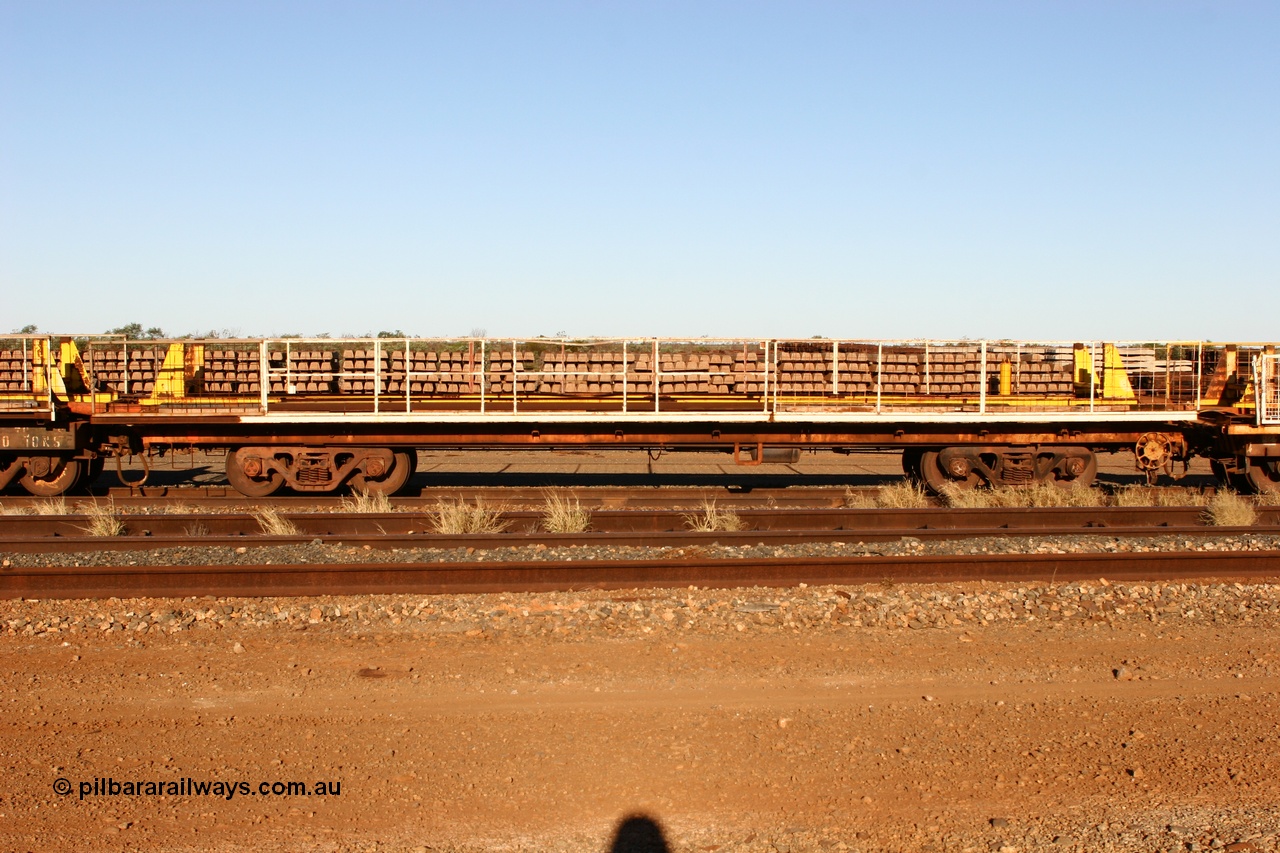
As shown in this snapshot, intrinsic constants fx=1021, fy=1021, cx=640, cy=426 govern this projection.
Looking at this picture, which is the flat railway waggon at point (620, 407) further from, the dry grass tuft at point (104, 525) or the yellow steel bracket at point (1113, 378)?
the dry grass tuft at point (104, 525)

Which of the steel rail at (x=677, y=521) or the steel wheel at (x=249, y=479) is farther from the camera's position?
the steel wheel at (x=249, y=479)

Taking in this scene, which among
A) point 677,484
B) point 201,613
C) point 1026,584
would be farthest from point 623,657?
point 677,484

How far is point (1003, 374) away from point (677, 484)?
20.2 feet

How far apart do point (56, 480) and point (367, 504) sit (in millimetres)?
5652

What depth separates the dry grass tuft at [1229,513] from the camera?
1359cm

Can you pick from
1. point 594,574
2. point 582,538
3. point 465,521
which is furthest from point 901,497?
point 594,574

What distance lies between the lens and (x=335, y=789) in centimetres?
543

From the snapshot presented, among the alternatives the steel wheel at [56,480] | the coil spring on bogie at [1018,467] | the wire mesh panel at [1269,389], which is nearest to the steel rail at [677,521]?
the wire mesh panel at [1269,389]

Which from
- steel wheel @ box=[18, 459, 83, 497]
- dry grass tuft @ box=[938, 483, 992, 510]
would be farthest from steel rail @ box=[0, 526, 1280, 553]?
steel wheel @ box=[18, 459, 83, 497]

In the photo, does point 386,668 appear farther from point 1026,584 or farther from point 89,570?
point 1026,584

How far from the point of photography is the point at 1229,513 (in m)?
13.7

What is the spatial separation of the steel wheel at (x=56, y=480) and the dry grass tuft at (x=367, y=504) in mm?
4674

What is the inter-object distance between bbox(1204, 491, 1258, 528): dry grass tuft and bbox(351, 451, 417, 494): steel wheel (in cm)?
1164

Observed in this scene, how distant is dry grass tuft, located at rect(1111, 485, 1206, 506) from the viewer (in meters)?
15.4
